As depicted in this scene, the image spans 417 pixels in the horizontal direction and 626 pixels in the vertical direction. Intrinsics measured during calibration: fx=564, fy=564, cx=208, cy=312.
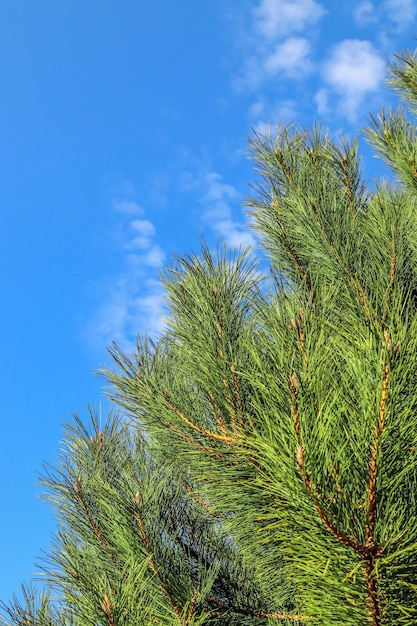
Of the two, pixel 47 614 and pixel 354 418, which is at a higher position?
pixel 354 418

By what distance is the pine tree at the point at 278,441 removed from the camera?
2.97ft

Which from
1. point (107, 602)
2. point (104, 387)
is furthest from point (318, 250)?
point (107, 602)

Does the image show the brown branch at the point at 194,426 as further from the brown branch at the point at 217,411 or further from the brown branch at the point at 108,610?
the brown branch at the point at 108,610

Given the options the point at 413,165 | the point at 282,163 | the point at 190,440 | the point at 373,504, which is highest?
the point at 282,163

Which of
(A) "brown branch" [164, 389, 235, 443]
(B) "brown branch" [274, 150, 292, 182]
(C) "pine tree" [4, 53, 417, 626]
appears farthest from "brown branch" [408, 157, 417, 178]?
(A) "brown branch" [164, 389, 235, 443]

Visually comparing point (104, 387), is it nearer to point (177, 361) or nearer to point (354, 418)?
point (177, 361)

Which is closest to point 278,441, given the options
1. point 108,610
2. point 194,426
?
point 108,610

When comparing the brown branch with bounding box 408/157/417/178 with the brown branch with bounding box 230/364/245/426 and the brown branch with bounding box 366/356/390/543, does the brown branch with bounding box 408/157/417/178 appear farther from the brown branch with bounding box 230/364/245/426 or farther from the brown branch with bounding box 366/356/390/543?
the brown branch with bounding box 366/356/390/543

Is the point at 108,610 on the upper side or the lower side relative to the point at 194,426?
lower

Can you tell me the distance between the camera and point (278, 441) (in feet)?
3.07

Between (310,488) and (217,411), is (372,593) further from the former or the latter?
(217,411)

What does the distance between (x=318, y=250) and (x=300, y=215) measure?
5.9 inches

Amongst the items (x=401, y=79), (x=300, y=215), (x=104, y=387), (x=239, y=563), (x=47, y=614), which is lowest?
(x=47, y=614)

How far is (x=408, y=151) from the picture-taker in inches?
86.5
